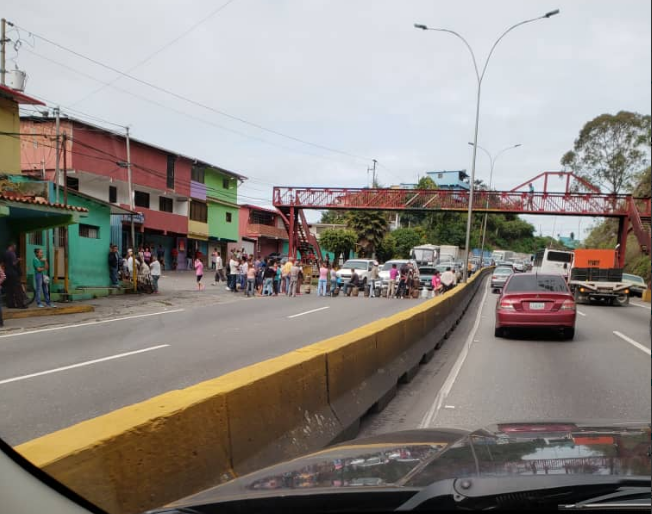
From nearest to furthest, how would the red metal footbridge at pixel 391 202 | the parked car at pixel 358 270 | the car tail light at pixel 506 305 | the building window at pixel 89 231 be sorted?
1. the building window at pixel 89 231
2. the car tail light at pixel 506 305
3. the red metal footbridge at pixel 391 202
4. the parked car at pixel 358 270

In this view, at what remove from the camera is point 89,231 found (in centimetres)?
356

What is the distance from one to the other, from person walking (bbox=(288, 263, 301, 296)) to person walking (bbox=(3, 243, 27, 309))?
21.1 m

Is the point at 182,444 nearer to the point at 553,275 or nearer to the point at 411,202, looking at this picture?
the point at 553,275

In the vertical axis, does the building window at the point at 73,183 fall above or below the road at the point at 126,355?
above

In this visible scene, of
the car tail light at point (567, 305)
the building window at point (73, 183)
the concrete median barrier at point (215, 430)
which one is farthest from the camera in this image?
the car tail light at point (567, 305)

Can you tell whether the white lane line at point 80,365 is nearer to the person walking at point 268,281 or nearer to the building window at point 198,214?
the building window at point 198,214

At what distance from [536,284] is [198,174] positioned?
8.25 metres

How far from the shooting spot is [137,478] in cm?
232

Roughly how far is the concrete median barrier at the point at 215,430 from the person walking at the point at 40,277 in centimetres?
77

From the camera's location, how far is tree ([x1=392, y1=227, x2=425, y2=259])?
4409 cm

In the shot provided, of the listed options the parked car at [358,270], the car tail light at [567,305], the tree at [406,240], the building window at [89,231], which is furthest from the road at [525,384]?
the tree at [406,240]

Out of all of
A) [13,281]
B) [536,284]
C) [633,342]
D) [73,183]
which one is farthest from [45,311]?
[633,342]

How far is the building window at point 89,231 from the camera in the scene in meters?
3.27

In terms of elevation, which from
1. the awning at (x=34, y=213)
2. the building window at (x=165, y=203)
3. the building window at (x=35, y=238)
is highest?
the building window at (x=165, y=203)
